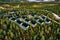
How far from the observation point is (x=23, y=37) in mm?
2182

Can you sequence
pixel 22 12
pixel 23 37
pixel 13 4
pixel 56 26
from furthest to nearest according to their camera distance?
pixel 13 4, pixel 22 12, pixel 56 26, pixel 23 37

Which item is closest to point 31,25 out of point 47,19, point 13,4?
point 47,19

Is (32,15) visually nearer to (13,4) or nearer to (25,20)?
(25,20)

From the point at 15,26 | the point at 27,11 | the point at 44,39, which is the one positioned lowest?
the point at 44,39

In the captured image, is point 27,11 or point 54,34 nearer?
point 54,34

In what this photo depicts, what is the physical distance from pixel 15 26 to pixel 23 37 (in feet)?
0.73

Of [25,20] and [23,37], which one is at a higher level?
[25,20]

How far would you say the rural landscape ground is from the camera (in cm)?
220

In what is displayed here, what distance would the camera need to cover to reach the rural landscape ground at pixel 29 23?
2203mm

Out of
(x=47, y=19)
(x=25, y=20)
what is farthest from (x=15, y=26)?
(x=47, y=19)

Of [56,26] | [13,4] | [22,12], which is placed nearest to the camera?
[56,26]

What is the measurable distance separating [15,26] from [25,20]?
0.20 metres

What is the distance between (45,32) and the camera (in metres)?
2.28

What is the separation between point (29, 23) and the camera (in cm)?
231
